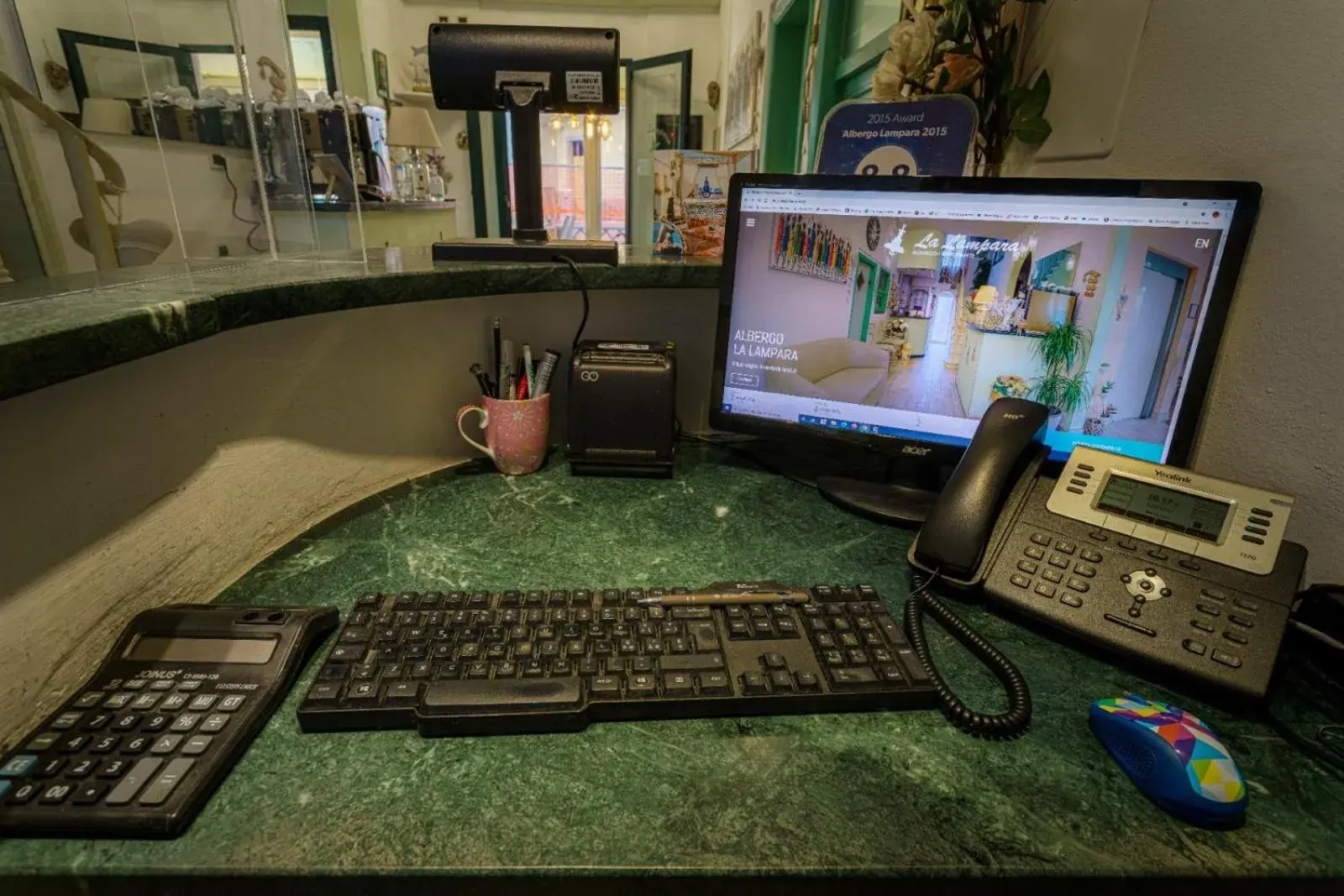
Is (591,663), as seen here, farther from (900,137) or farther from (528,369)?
(900,137)

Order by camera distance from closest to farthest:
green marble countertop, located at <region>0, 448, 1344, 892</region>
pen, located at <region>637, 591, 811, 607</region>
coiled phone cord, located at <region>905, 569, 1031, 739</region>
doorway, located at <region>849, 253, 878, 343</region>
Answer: green marble countertop, located at <region>0, 448, 1344, 892</region>, coiled phone cord, located at <region>905, 569, 1031, 739</region>, pen, located at <region>637, 591, 811, 607</region>, doorway, located at <region>849, 253, 878, 343</region>

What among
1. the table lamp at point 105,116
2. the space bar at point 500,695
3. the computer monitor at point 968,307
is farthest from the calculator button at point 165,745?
the table lamp at point 105,116

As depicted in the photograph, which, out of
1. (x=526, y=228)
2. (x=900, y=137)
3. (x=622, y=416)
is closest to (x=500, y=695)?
(x=622, y=416)

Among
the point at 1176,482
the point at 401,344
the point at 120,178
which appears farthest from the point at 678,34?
the point at 1176,482

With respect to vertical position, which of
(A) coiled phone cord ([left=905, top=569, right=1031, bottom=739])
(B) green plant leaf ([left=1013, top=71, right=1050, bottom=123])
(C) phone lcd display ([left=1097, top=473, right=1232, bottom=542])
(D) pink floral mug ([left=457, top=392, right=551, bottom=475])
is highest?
(B) green plant leaf ([left=1013, top=71, right=1050, bottom=123])

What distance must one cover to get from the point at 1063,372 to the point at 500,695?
2.18 feet

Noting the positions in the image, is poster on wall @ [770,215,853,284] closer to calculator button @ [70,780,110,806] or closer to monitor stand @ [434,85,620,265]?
monitor stand @ [434,85,620,265]

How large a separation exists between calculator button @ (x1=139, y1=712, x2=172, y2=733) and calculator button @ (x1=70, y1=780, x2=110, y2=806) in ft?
0.14

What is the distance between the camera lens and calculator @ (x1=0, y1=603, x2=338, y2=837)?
0.38m

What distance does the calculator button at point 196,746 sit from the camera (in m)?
0.42

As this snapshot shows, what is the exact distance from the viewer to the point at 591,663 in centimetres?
51

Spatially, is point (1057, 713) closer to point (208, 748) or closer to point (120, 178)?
point (208, 748)

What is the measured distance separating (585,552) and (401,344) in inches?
16.3

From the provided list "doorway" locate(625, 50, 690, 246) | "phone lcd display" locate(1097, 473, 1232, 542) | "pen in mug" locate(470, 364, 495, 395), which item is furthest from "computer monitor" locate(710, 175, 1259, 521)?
"doorway" locate(625, 50, 690, 246)
